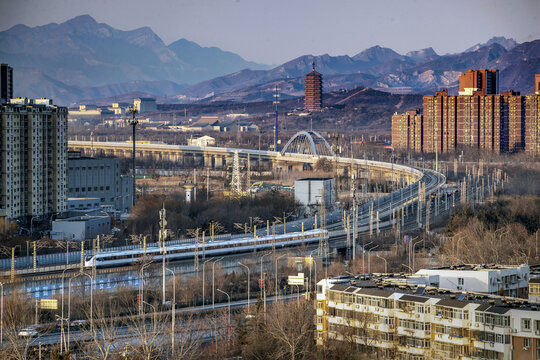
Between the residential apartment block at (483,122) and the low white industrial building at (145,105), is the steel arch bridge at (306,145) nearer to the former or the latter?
the residential apartment block at (483,122)

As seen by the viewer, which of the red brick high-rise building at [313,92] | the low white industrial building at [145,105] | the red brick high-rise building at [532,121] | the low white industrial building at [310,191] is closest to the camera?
the low white industrial building at [310,191]

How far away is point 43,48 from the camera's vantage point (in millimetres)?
187875

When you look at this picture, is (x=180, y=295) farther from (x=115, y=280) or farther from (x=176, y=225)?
(x=176, y=225)

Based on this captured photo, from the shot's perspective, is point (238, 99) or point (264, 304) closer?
point (264, 304)

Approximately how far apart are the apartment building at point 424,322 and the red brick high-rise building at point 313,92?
94.3 m

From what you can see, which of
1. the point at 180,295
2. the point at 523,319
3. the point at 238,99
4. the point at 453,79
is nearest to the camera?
the point at 523,319

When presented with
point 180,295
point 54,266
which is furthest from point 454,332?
point 54,266

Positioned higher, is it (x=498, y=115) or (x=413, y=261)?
(x=498, y=115)

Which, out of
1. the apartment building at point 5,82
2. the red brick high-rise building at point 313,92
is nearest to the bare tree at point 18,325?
the apartment building at point 5,82

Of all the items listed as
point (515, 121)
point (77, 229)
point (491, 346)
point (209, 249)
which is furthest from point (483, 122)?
point (491, 346)

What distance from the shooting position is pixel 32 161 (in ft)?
98.2

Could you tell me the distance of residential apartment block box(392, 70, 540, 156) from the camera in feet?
192

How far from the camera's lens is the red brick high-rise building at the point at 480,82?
208ft

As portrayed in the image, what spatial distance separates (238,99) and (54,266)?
136352 mm
